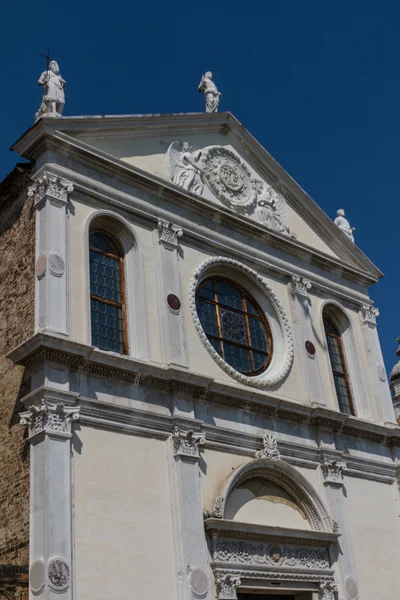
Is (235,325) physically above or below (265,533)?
above

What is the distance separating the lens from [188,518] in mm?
14156

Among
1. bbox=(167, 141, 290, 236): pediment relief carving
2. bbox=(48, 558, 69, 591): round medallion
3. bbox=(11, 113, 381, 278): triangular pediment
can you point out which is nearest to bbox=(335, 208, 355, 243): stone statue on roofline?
bbox=(11, 113, 381, 278): triangular pediment

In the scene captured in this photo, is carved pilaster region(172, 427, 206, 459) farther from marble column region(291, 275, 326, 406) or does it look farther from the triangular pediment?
the triangular pediment

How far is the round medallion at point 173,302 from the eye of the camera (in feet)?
53.2

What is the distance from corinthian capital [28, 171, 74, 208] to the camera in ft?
49.6

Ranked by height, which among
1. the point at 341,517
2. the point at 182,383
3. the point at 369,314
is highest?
the point at 369,314

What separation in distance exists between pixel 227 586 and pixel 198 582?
29.1 inches

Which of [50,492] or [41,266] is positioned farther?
[41,266]

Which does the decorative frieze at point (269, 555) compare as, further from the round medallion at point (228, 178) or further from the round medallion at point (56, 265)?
the round medallion at point (228, 178)

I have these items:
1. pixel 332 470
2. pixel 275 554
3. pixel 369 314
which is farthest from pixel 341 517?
pixel 369 314

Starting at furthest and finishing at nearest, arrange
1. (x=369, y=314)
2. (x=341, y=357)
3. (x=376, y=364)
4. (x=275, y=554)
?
(x=369, y=314), (x=376, y=364), (x=341, y=357), (x=275, y=554)

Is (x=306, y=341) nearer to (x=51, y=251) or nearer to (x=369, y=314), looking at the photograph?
(x=369, y=314)

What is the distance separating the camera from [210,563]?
14.3 m

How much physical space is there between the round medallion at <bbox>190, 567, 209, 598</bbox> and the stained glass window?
4.70 m
